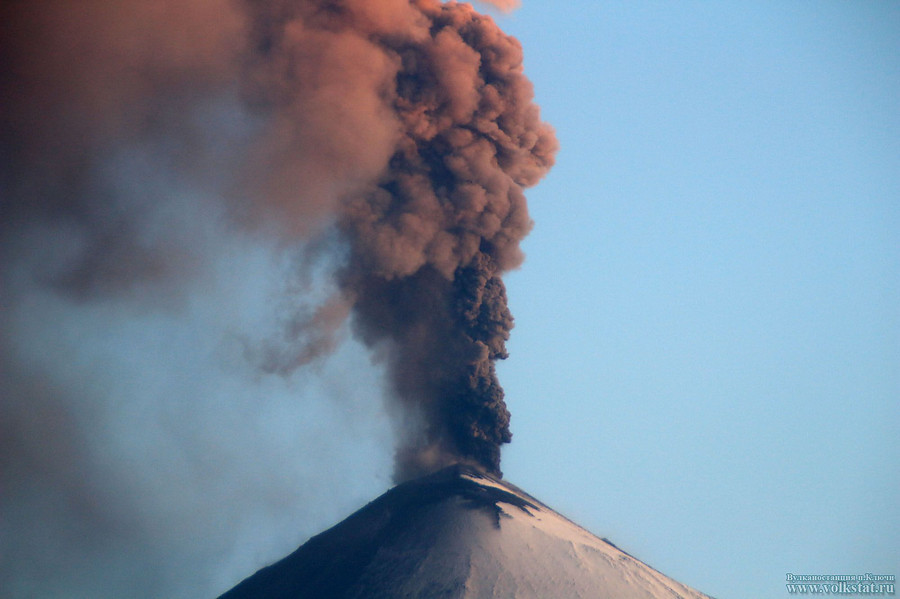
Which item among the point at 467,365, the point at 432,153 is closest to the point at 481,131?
the point at 432,153

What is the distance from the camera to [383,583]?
2986cm

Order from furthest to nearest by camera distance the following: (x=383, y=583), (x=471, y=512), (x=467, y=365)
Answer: (x=467, y=365) → (x=471, y=512) → (x=383, y=583)

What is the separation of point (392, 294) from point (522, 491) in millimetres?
11154

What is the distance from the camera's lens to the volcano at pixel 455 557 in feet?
97.5

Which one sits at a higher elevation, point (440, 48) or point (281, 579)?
point (440, 48)

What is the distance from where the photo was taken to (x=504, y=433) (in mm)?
36875

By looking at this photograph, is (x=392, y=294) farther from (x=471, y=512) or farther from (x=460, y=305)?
(x=471, y=512)

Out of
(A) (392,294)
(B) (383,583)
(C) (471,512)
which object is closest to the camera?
(B) (383,583)

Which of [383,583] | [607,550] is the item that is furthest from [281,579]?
[607,550]

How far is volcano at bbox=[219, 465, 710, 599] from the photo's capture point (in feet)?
97.5

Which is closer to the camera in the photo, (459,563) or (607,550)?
(459,563)

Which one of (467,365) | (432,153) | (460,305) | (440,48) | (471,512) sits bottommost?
(471,512)

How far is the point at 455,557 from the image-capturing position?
3061 cm

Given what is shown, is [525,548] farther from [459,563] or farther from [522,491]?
[522,491]
